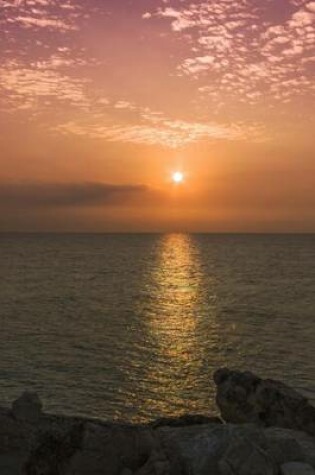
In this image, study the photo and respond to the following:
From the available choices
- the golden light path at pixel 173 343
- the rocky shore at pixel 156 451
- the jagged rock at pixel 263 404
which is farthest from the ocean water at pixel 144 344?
the rocky shore at pixel 156 451

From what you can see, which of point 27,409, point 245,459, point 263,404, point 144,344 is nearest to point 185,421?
point 263,404

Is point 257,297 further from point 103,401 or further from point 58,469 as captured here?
point 58,469

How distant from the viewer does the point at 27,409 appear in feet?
59.9

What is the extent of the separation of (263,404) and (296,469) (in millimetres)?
6936

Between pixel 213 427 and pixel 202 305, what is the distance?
64.9m

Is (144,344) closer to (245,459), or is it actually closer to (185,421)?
(185,421)

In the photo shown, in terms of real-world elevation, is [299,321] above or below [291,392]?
below

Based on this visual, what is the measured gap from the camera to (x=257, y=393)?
64.4 feet

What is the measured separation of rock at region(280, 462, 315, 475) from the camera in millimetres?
12414

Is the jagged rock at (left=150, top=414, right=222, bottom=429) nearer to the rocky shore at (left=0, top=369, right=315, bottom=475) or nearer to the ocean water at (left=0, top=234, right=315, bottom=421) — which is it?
the rocky shore at (left=0, top=369, right=315, bottom=475)

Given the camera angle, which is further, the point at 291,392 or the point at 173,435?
the point at 291,392

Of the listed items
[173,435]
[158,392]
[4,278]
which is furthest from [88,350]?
[4,278]

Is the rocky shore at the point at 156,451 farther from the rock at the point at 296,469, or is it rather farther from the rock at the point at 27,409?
the rock at the point at 27,409

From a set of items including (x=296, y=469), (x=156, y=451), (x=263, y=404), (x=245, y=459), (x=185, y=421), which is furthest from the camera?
(x=263, y=404)
